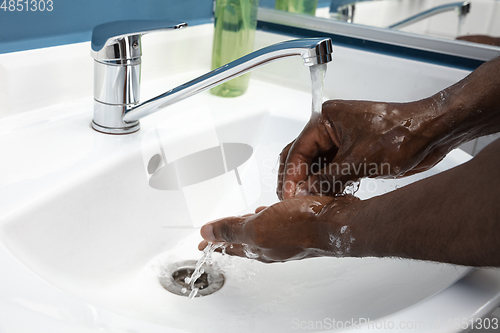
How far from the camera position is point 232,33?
2.53 feet

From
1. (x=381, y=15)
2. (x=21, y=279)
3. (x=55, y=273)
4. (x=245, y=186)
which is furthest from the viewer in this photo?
(x=381, y=15)

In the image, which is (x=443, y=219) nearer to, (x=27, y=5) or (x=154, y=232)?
(x=154, y=232)

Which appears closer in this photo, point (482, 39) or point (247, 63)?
point (247, 63)

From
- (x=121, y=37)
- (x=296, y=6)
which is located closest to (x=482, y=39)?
(x=296, y=6)

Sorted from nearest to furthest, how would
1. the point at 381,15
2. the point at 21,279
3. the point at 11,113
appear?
the point at 21,279 → the point at 11,113 → the point at 381,15

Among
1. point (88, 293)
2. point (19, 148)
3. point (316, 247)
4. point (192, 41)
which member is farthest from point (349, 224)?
point (192, 41)

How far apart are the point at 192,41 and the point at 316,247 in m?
0.51

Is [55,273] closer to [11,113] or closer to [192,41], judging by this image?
[11,113]

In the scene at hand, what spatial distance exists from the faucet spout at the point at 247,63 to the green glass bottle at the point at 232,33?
24 centimetres

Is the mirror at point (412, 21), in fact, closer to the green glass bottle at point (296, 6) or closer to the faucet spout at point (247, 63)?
the green glass bottle at point (296, 6)

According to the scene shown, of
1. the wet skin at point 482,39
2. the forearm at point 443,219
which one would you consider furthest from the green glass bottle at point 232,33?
the forearm at point 443,219

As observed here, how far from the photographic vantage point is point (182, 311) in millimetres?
506

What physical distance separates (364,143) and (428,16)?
0.40 meters

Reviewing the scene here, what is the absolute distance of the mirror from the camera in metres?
0.74
